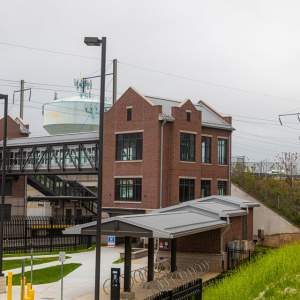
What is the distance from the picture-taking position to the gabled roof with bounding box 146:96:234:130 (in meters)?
45.8

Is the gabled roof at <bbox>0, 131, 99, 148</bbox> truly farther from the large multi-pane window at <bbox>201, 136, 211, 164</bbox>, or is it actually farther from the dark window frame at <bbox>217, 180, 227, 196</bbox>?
the dark window frame at <bbox>217, 180, 227, 196</bbox>

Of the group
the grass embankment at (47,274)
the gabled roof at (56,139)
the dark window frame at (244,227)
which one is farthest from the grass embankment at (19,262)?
the gabled roof at (56,139)

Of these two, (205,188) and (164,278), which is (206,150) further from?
(164,278)

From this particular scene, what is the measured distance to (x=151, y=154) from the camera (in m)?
42.5

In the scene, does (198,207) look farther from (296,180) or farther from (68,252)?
(296,180)

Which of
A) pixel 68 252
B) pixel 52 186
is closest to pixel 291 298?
pixel 68 252

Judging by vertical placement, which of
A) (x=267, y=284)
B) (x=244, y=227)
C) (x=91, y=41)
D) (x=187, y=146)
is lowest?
(x=244, y=227)

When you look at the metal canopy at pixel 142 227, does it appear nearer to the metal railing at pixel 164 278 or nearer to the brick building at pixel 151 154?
the metal railing at pixel 164 278

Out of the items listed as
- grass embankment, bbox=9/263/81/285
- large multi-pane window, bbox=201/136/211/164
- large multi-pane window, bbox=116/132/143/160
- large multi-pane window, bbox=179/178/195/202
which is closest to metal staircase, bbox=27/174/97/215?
large multi-pane window, bbox=116/132/143/160

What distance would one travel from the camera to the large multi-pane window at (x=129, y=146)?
43.5 metres

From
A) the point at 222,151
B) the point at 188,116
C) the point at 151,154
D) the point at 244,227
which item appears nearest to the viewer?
the point at 244,227

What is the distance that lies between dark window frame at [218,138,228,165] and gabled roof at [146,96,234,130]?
1468mm

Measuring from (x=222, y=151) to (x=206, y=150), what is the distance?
110 inches

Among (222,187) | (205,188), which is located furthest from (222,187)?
(205,188)
